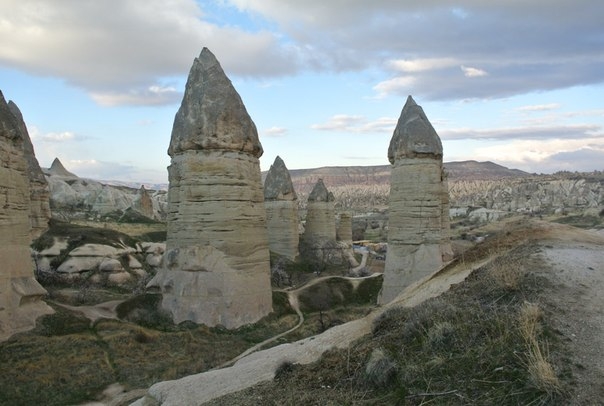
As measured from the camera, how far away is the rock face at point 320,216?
36875 millimetres

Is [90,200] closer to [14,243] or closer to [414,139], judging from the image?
[14,243]

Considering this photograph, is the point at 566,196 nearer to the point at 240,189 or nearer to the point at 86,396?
the point at 240,189

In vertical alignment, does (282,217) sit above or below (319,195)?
below

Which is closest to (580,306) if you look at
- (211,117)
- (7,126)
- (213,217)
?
(213,217)

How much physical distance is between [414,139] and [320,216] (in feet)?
61.2

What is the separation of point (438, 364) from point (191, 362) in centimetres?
1076

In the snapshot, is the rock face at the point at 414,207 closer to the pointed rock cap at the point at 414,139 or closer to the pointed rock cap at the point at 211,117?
the pointed rock cap at the point at 414,139

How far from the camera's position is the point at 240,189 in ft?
59.4

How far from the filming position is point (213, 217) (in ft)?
58.2

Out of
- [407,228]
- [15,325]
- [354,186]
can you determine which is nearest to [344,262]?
[407,228]

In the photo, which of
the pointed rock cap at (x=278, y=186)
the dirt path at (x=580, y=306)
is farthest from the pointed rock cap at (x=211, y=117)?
the pointed rock cap at (x=278, y=186)

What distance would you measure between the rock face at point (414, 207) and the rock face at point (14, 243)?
39.1ft

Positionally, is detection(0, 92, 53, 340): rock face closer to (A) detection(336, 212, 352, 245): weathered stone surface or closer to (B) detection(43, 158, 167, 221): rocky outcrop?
(B) detection(43, 158, 167, 221): rocky outcrop

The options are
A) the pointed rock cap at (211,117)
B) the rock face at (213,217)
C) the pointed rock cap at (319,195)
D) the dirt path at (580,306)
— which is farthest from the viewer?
the pointed rock cap at (319,195)
